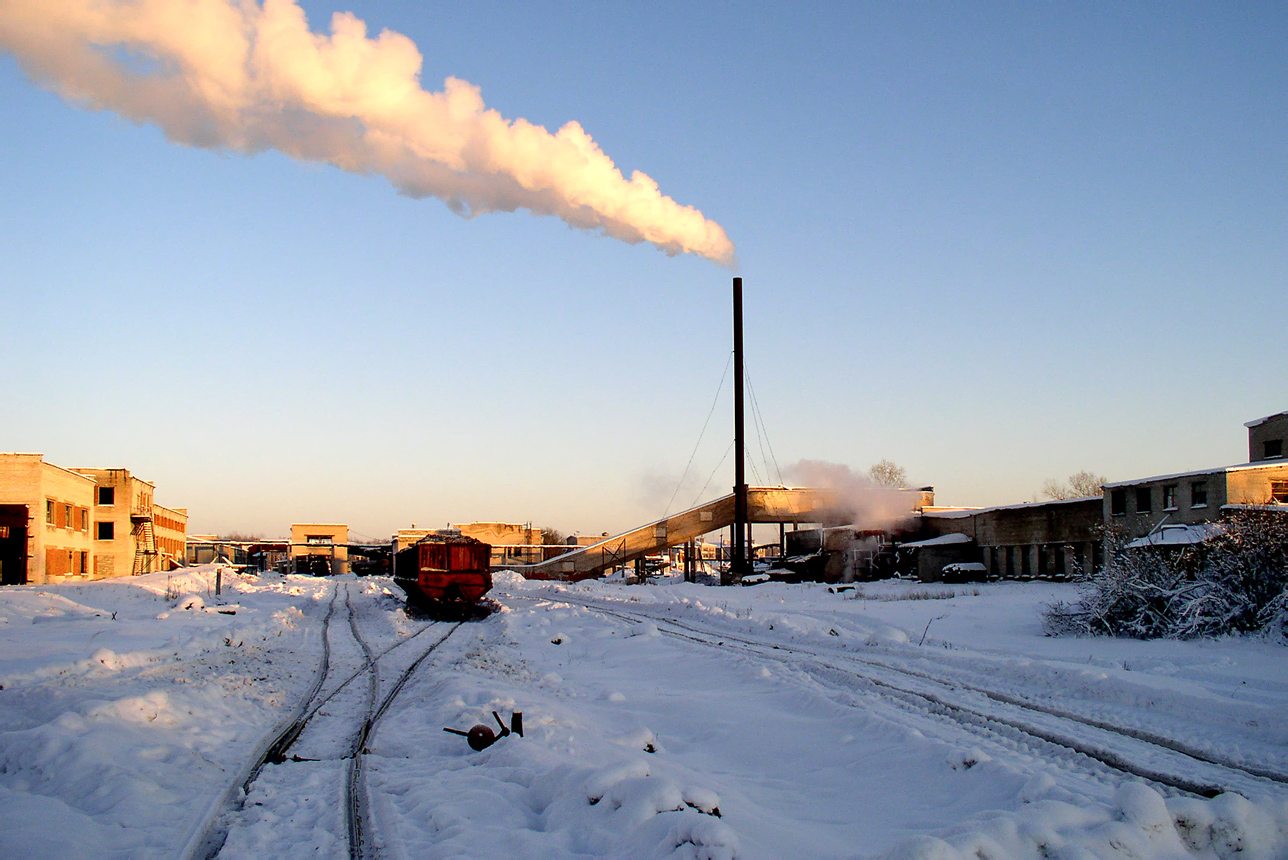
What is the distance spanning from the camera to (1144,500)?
37.9 m

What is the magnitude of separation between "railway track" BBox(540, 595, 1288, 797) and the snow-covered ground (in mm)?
47

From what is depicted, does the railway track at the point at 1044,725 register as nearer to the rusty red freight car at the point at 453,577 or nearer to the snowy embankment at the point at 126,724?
the snowy embankment at the point at 126,724

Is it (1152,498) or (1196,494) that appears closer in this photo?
(1196,494)

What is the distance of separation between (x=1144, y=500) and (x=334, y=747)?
126 ft

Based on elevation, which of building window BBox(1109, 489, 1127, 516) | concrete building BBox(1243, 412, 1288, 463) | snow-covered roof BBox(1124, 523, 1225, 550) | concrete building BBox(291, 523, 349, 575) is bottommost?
concrete building BBox(291, 523, 349, 575)

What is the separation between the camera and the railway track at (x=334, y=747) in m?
6.62

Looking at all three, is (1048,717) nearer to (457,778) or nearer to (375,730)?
(457,778)

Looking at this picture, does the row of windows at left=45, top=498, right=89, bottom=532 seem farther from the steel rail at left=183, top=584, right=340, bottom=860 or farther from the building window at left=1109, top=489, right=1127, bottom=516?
the building window at left=1109, top=489, right=1127, bottom=516

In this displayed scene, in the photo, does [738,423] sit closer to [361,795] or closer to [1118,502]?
[1118,502]

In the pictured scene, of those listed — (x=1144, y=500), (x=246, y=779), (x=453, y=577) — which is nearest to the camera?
(x=246, y=779)

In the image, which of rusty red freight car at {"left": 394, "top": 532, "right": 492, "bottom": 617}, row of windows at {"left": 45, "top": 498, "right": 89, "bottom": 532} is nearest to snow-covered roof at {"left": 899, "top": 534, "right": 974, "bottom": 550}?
rusty red freight car at {"left": 394, "top": 532, "right": 492, "bottom": 617}

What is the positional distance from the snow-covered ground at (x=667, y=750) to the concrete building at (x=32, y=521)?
101 feet

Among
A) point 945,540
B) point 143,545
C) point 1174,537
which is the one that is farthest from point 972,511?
point 143,545

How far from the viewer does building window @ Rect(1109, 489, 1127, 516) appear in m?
39.1
